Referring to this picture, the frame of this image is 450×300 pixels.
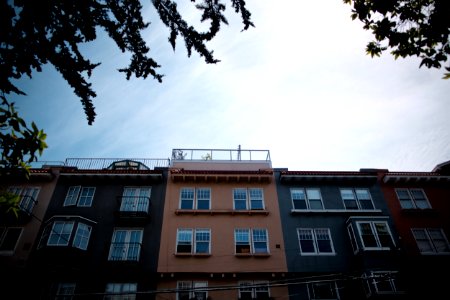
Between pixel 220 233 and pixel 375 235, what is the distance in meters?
10.2

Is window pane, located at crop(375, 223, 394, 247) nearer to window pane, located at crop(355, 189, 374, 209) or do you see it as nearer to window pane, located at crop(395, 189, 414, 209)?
window pane, located at crop(355, 189, 374, 209)

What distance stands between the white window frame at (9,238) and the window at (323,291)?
1898 cm

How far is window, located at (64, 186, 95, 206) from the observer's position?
21.5m

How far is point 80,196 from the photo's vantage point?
71.7 ft

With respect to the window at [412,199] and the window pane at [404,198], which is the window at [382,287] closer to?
the window pane at [404,198]

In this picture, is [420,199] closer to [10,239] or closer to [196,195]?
[196,195]

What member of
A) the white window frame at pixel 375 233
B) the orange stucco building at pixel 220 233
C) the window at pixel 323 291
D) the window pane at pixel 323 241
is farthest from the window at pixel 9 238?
the white window frame at pixel 375 233

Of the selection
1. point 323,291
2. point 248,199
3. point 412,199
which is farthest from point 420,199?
point 248,199

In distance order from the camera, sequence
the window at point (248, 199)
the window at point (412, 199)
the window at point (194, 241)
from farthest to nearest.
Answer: the window at point (412, 199) → the window at point (248, 199) → the window at point (194, 241)

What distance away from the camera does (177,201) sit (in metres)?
21.9

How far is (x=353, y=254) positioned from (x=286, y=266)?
4.51m

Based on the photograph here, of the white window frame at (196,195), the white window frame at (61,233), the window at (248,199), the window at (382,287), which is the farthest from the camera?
the window at (248,199)

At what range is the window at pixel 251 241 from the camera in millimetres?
19859

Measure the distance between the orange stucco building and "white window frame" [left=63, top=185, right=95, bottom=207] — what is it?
5612 mm
